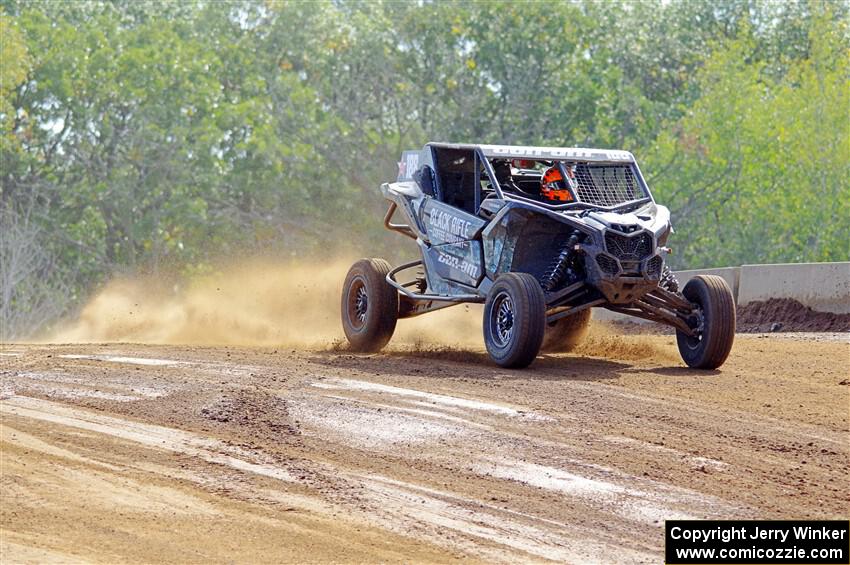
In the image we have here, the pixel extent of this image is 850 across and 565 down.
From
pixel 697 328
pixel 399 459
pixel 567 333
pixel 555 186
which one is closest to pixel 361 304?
pixel 567 333

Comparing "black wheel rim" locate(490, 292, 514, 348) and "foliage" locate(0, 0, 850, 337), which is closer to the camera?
"black wheel rim" locate(490, 292, 514, 348)

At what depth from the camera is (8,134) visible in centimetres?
4166

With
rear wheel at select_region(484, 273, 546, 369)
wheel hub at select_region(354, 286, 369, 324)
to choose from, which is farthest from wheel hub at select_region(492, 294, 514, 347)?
wheel hub at select_region(354, 286, 369, 324)

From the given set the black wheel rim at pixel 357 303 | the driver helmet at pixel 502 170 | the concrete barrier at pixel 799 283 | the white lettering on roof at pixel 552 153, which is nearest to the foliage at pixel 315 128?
the concrete barrier at pixel 799 283

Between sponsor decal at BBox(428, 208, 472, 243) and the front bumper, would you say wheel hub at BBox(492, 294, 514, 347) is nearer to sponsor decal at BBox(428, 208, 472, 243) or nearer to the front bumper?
the front bumper

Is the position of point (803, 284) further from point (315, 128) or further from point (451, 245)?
point (315, 128)

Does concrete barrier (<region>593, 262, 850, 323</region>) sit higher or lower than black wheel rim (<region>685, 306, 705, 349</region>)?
higher

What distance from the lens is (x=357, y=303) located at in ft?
45.8

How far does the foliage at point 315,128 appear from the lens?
133 ft

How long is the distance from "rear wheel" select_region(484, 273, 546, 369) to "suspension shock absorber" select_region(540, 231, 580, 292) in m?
0.48

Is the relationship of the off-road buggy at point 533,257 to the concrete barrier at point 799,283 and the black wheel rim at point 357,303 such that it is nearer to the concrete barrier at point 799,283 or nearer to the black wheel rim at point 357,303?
the black wheel rim at point 357,303

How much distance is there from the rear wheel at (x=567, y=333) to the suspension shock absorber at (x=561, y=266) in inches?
76.2

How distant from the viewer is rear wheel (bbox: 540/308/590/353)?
1376 cm

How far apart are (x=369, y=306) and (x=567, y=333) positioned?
2084 mm
